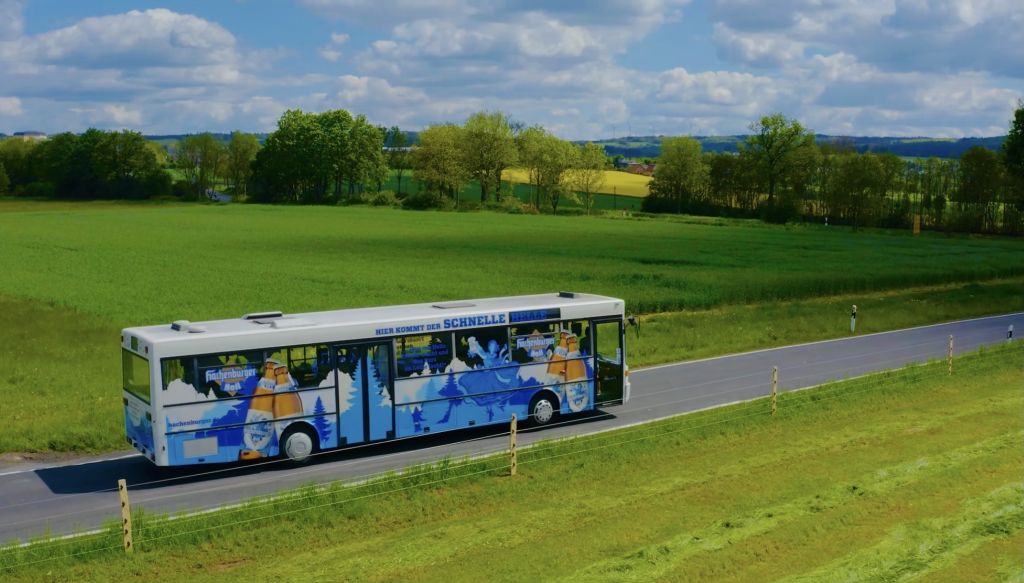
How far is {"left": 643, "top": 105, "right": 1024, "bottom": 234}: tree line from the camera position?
385ft

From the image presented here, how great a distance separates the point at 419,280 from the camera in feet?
169

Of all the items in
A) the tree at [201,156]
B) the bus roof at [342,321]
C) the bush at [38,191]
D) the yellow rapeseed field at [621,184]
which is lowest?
the bus roof at [342,321]

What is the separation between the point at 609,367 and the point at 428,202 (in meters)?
107

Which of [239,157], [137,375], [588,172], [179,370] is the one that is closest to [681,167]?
[588,172]

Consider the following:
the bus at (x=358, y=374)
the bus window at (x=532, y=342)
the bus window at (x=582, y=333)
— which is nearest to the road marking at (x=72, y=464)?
the bus at (x=358, y=374)

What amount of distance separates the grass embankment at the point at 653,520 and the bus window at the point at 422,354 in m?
3.23

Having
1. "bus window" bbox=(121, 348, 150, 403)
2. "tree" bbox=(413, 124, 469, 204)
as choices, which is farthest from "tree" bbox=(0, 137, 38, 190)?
"bus window" bbox=(121, 348, 150, 403)

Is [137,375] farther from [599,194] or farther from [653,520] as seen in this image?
[599,194]

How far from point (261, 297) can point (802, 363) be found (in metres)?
25.9

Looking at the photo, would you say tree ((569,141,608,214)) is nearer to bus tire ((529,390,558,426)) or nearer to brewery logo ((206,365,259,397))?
bus tire ((529,390,558,426))

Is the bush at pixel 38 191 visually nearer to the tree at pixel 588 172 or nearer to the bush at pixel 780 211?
the tree at pixel 588 172

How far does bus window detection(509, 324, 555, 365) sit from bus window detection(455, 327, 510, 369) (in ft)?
0.88

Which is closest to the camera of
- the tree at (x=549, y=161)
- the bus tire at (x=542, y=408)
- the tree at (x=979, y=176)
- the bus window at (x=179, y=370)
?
the bus window at (x=179, y=370)

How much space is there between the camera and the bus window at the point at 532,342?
21922mm
